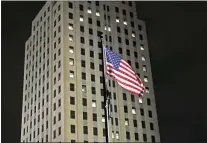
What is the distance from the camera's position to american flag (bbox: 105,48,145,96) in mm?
28722

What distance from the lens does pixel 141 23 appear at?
9106 cm

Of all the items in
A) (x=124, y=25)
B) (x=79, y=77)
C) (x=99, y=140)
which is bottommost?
(x=99, y=140)

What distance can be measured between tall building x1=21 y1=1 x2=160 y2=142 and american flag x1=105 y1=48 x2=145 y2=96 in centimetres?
3974

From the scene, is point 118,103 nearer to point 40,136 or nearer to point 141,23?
point 40,136

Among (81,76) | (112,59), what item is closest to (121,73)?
(112,59)

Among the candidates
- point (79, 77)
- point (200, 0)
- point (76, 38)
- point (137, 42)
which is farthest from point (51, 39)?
point (200, 0)

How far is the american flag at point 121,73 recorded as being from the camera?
28.7 meters

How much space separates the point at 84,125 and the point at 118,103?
31.6 ft

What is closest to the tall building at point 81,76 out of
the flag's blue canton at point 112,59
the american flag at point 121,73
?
the american flag at point 121,73

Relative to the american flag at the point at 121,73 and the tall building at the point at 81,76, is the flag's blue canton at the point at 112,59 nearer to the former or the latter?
the american flag at the point at 121,73

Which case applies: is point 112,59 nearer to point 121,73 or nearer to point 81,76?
point 121,73

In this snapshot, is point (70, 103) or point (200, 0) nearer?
point (70, 103)

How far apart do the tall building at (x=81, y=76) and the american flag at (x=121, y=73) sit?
3974 centimetres

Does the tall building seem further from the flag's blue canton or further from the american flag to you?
the flag's blue canton
